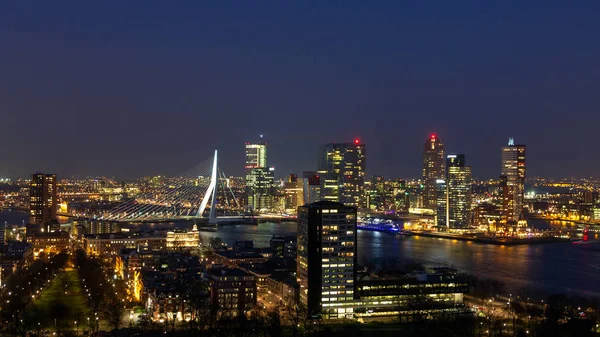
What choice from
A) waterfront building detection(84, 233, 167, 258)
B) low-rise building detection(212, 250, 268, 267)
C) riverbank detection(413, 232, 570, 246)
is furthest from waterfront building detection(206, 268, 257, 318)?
riverbank detection(413, 232, 570, 246)

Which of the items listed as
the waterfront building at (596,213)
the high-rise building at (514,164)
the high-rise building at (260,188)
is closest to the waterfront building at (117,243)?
the high-rise building at (260,188)

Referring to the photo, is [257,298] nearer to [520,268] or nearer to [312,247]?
[312,247]

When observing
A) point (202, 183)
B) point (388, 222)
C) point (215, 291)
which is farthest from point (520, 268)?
point (202, 183)

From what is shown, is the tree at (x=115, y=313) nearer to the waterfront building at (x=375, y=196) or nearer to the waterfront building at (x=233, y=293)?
the waterfront building at (x=233, y=293)

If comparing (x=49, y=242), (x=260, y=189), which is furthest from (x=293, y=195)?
(x=49, y=242)

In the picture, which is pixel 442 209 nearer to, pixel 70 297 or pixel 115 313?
pixel 70 297

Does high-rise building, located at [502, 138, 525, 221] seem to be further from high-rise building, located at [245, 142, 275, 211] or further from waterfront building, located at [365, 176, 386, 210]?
high-rise building, located at [245, 142, 275, 211]
